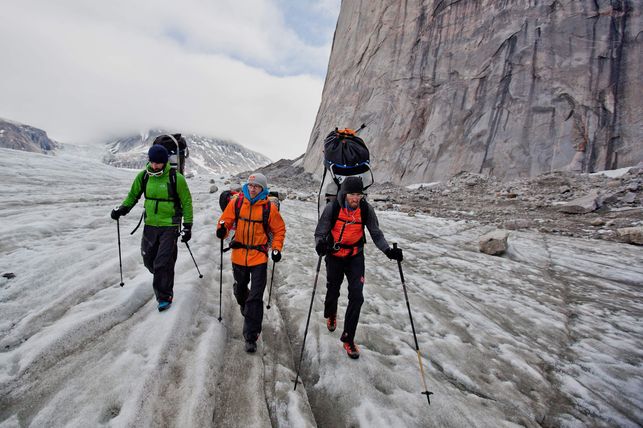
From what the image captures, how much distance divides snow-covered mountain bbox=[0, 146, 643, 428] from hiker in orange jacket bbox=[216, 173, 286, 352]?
61 cm

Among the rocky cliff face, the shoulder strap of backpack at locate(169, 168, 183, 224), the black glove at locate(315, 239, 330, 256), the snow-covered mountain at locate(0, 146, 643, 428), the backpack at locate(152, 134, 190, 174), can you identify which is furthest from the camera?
the rocky cliff face

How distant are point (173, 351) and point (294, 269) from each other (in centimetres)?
376

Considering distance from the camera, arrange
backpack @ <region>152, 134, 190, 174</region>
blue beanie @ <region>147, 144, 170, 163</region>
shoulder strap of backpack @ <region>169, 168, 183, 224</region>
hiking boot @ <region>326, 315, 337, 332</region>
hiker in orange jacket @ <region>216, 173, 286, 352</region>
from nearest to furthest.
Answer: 1. hiker in orange jacket @ <region>216, 173, 286, 352</region>
2. blue beanie @ <region>147, 144, 170, 163</region>
3. hiking boot @ <region>326, 315, 337, 332</region>
4. shoulder strap of backpack @ <region>169, 168, 183, 224</region>
5. backpack @ <region>152, 134, 190, 174</region>

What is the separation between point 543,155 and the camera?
863 inches

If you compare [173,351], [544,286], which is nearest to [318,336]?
[173,351]

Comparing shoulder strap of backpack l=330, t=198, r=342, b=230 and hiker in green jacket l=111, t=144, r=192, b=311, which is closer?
shoulder strap of backpack l=330, t=198, r=342, b=230

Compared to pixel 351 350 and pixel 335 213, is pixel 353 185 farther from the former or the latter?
pixel 351 350

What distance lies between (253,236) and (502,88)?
28298 millimetres

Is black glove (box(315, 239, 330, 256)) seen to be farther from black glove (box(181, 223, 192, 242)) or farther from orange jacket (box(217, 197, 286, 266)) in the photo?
black glove (box(181, 223, 192, 242))

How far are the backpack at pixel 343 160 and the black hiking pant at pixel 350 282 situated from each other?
42.9 inches

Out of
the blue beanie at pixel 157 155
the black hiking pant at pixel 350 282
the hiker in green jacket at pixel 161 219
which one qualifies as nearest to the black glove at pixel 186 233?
the hiker in green jacket at pixel 161 219

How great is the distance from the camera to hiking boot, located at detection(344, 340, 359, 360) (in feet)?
13.1

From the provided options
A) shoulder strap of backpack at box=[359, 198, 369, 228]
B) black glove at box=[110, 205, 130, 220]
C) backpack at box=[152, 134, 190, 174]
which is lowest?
black glove at box=[110, 205, 130, 220]

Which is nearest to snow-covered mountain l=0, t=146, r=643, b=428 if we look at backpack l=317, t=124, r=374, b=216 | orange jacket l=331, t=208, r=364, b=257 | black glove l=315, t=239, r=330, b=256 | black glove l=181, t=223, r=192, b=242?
black glove l=315, t=239, r=330, b=256
